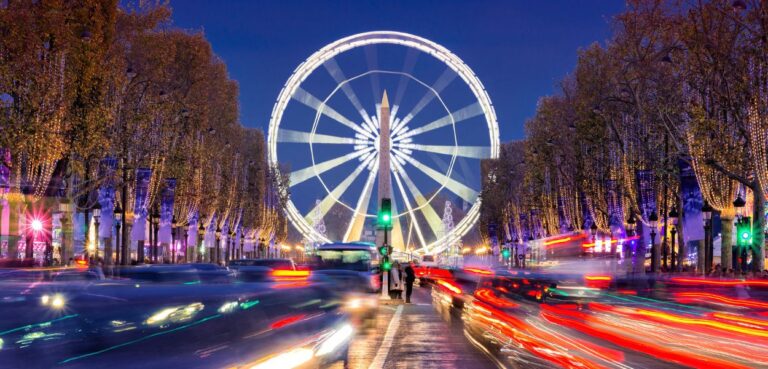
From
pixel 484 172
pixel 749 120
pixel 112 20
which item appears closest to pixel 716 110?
pixel 749 120

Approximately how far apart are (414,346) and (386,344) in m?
0.64

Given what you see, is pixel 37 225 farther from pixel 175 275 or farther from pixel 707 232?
pixel 175 275

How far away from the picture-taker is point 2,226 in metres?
52.8

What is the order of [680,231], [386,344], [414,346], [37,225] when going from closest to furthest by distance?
[414,346] → [386,344] → [37,225] → [680,231]

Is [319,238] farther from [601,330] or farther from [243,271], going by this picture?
[243,271]

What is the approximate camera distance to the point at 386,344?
2147cm

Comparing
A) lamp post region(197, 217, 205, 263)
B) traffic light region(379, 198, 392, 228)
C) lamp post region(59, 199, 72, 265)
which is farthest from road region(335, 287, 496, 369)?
lamp post region(197, 217, 205, 263)

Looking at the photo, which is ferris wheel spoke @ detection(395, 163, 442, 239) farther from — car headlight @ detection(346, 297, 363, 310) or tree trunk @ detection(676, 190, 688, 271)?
car headlight @ detection(346, 297, 363, 310)

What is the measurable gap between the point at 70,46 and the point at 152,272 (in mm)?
32056

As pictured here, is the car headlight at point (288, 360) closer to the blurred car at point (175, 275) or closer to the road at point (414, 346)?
the blurred car at point (175, 275)

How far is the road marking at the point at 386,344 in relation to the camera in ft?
55.4

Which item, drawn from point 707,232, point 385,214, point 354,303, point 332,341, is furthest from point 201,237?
point 332,341

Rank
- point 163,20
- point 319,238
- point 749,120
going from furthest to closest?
point 319,238 < point 163,20 < point 749,120

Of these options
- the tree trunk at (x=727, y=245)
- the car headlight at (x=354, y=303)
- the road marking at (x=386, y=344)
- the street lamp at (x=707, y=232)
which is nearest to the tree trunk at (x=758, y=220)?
the street lamp at (x=707, y=232)
